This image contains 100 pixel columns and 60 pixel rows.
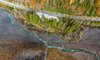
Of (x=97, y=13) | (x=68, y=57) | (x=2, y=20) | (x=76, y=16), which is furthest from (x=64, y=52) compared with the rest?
(x=2, y=20)

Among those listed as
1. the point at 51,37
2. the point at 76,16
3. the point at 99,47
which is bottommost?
the point at 99,47

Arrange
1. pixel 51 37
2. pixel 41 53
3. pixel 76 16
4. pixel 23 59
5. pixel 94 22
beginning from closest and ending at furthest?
pixel 23 59 < pixel 41 53 < pixel 51 37 < pixel 94 22 < pixel 76 16

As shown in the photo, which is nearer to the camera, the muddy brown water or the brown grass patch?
the brown grass patch

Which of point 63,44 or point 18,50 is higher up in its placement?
point 63,44

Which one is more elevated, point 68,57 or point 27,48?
point 27,48

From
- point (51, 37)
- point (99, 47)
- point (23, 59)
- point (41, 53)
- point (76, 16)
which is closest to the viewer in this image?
point (23, 59)

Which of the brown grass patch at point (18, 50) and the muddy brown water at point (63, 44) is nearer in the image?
the brown grass patch at point (18, 50)

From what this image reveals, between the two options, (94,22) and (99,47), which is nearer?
(99,47)

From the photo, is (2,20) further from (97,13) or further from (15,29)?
(97,13)

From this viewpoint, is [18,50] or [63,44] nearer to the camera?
[18,50]

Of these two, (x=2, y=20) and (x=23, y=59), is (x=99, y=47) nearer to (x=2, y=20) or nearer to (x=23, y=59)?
(x=23, y=59)
